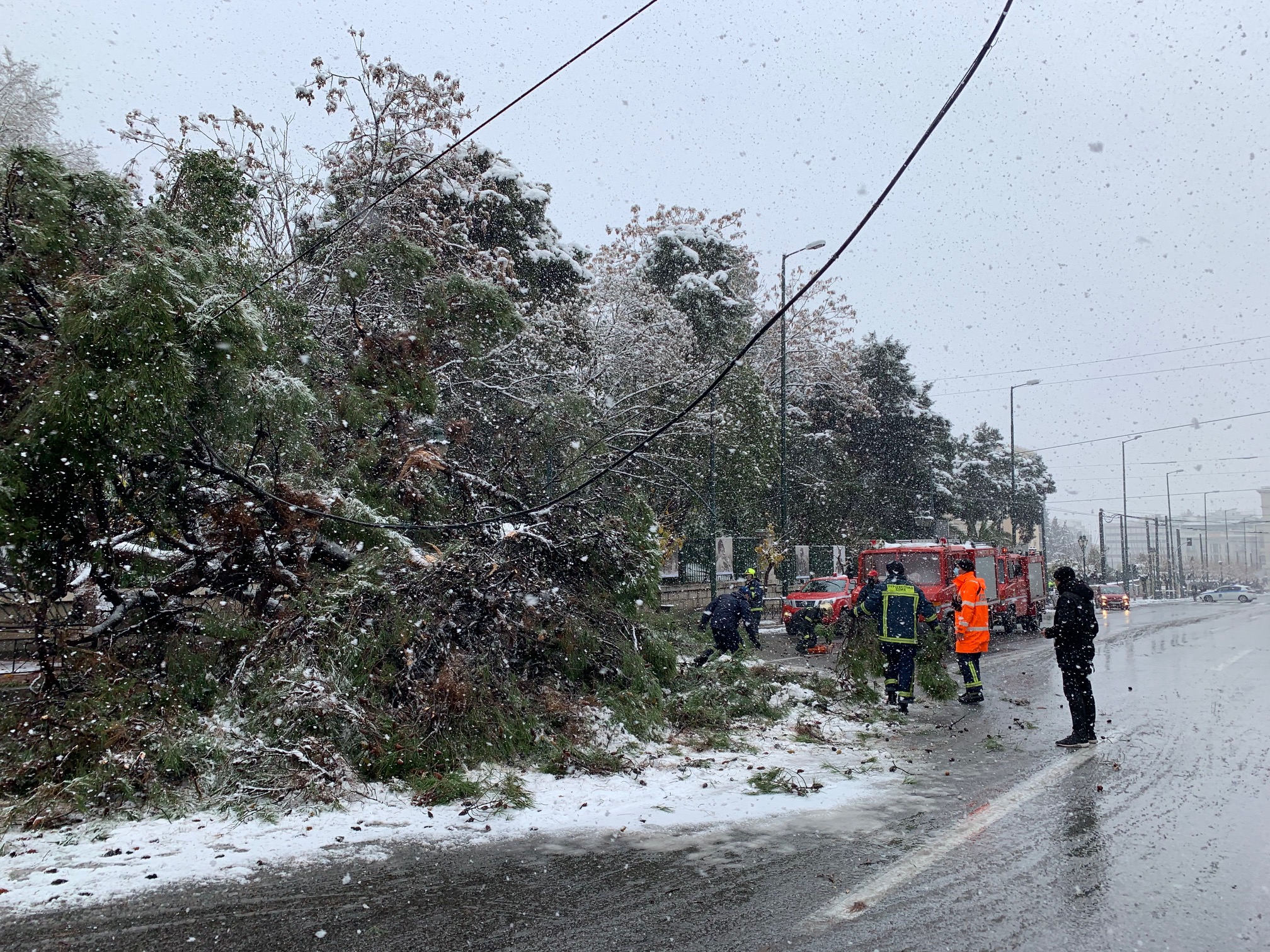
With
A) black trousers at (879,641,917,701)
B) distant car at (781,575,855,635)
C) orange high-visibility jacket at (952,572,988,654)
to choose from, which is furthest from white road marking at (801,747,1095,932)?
distant car at (781,575,855,635)

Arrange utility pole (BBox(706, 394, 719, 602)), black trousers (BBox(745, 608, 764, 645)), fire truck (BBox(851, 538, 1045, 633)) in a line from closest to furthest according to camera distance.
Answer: black trousers (BBox(745, 608, 764, 645)) → fire truck (BBox(851, 538, 1045, 633)) → utility pole (BBox(706, 394, 719, 602))

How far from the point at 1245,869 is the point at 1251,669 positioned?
10.5 metres

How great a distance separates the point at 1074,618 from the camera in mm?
8141

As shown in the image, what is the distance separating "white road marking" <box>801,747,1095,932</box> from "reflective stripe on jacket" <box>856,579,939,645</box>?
2.64 meters

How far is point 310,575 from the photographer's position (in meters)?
8.31

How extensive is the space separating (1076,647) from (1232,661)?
8.87 metres

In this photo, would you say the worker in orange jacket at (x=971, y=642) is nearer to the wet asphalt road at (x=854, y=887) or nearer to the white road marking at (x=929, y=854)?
the white road marking at (x=929, y=854)

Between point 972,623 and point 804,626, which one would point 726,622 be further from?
point 804,626

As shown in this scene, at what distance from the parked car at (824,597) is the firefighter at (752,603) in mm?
6199

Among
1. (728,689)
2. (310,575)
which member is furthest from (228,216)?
(728,689)

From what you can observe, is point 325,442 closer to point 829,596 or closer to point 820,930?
point 820,930

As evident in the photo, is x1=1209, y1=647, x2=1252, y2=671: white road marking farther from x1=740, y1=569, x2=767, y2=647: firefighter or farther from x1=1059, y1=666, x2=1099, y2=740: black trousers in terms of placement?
x1=1059, y1=666, x2=1099, y2=740: black trousers

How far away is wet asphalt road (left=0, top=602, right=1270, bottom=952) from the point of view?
3.92m

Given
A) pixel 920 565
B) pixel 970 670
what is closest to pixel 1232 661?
pixel 920 565
